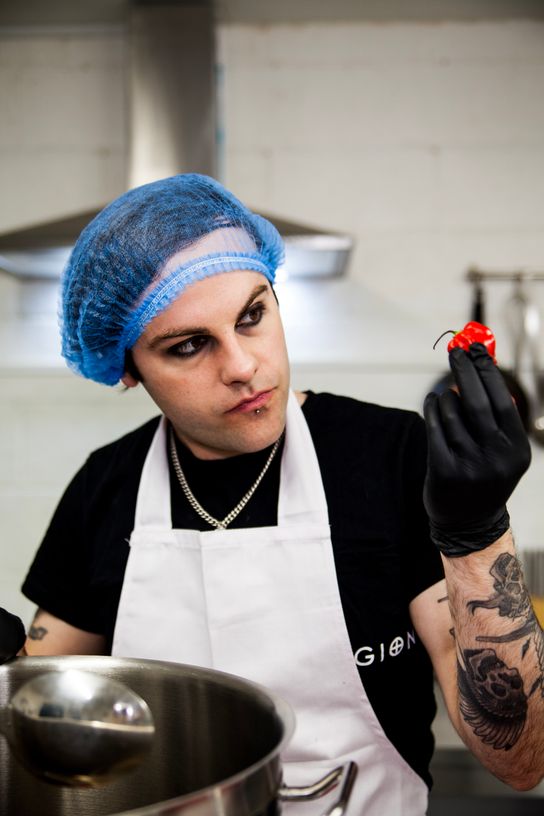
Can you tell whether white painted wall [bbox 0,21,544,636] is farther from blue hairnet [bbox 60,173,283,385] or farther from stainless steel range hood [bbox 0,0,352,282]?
blue hairnet [bbox 60,173,283,385]

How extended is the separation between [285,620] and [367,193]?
143 cm

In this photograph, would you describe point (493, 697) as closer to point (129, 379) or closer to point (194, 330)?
point (194, 330)

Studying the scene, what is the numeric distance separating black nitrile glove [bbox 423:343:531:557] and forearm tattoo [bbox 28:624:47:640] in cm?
67

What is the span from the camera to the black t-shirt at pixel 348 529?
106cm

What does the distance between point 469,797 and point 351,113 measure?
1632mm

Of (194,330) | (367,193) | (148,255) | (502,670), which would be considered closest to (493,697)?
(502,670)

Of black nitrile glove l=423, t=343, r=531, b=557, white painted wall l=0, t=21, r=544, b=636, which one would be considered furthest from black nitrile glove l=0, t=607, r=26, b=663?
white painted wall l=0, t=21, r=544, b=636

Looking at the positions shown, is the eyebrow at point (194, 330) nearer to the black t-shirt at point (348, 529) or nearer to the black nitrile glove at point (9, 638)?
the black t-shirt at point (348, 529)

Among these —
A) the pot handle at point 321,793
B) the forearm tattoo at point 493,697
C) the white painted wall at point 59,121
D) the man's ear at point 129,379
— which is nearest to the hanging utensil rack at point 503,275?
the white painted wall at point 59,121

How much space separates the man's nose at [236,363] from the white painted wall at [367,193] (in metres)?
1.18

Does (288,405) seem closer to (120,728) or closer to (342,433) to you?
(342,433)

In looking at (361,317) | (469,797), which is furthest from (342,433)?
(361,317)

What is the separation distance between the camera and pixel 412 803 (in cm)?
104

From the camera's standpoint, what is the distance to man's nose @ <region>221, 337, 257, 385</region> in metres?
1.00
